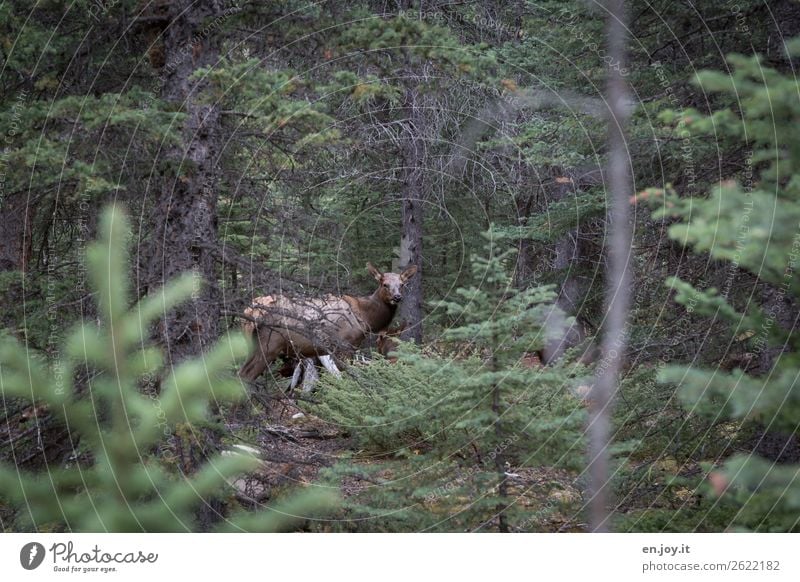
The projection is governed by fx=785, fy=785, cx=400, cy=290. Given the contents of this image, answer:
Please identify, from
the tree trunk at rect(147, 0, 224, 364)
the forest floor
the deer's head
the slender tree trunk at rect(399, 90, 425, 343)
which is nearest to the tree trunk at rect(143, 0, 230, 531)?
the tree trunk at rect(147, 0, 224, 364)

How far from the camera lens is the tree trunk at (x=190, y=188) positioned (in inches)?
253

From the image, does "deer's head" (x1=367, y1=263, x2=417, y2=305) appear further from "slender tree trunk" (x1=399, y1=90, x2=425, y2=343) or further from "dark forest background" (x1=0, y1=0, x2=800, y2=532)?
"dark forest background" (x1=0, y1=0, x2=800, y2=532)

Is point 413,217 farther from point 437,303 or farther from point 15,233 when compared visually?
point 15,233

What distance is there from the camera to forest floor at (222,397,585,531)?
19.0ft

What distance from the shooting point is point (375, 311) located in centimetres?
1289

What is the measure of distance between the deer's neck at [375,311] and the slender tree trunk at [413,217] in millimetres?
257

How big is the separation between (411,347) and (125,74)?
3.52m

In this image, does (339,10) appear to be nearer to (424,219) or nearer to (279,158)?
(279,158)

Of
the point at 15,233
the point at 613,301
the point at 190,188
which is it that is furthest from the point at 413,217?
the point at 15,233

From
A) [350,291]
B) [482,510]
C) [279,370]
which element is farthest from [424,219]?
[482,510]

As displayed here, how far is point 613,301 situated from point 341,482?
8.82 ft

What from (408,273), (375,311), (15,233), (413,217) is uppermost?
(413,217)

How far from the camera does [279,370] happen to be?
13953 mm

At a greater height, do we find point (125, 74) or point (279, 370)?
point (125, 74)
